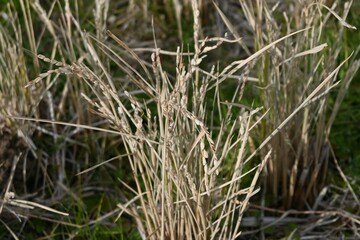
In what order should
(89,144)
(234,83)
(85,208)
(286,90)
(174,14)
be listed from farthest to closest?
1. (174,14)
2. (234,83)
3. (89,144)
4. (85,208)
5. (286,90)

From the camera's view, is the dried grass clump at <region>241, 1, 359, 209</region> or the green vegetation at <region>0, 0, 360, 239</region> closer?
the green vegetation at <region>0, 0, 360, 239</region>

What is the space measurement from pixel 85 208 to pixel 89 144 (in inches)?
8.8

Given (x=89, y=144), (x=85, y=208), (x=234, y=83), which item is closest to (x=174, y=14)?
(x=234, y=83)

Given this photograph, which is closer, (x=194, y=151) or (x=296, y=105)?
(x=194, y=151)

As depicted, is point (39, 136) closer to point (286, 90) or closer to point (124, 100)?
point (124, 100)

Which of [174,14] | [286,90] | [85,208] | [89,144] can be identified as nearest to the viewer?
[286,90]

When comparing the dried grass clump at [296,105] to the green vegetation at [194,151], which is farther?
the dried grass clump at [296,105]

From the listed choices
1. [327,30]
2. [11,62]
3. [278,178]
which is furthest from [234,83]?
[11,62]

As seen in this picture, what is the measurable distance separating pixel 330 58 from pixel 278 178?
13.9 inches

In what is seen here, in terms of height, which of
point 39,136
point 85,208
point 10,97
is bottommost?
point 85,208

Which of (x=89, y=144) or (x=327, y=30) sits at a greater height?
(x=327, y=30)

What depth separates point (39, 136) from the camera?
2.31m

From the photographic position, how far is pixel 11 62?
226 cm

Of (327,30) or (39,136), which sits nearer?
(39,136)
